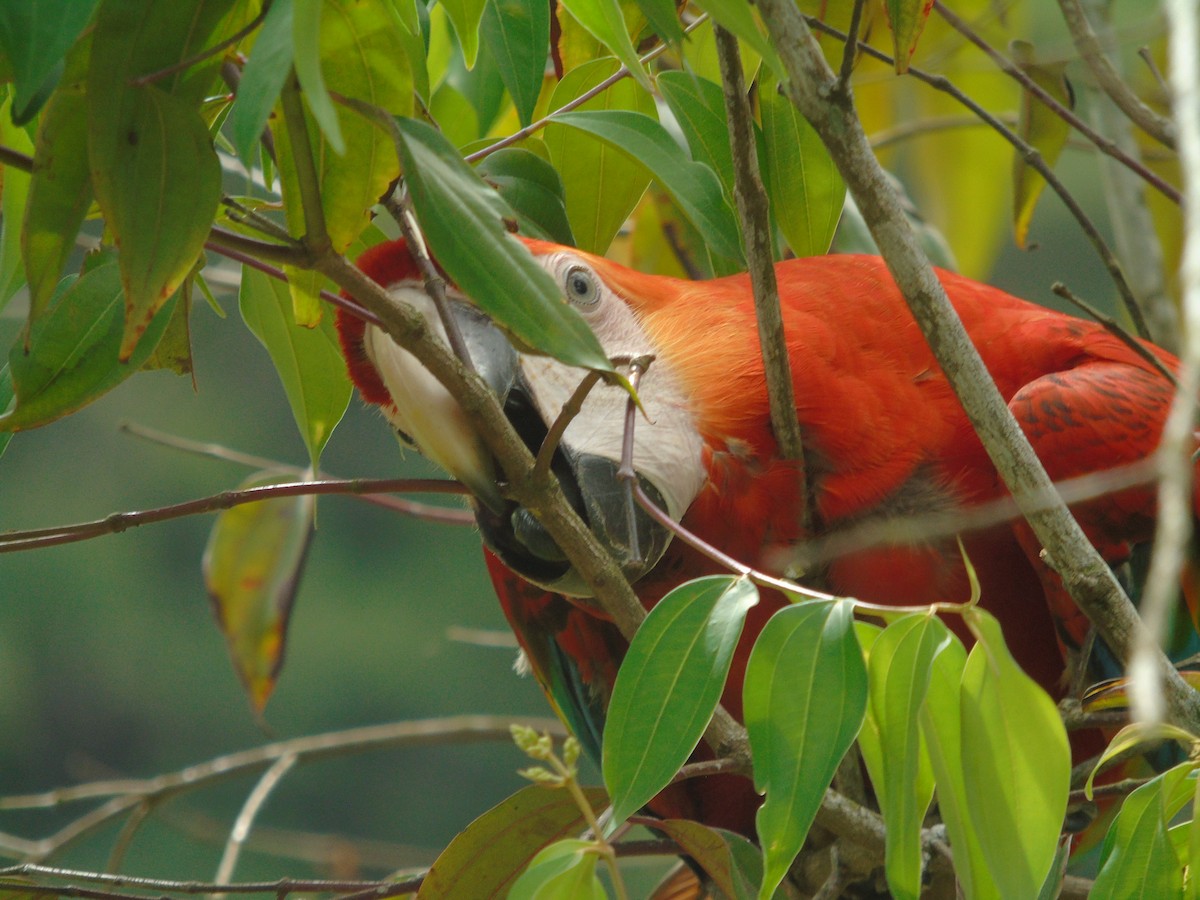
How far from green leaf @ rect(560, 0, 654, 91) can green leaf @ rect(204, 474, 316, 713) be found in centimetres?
66

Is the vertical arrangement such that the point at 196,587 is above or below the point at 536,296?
below

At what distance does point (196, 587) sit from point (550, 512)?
243 centimetres

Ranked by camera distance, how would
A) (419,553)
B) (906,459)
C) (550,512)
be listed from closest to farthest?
(550,512)
(906,459)
(419,553)

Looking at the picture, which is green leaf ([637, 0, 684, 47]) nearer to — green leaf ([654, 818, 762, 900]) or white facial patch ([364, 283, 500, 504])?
white facial patch ([364, 283, 500, 504])

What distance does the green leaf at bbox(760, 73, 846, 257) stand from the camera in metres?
0.63

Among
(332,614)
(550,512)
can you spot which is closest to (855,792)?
(550,512)

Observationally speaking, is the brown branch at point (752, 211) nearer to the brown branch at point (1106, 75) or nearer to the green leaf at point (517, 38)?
the green leaf at point (517, 38)

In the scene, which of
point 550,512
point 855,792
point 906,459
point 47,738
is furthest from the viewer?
point 47,738

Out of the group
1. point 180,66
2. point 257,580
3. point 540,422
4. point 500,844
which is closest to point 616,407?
point 540,422

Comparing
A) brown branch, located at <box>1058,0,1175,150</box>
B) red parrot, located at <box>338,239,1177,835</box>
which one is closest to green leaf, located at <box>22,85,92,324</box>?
red parrot, located at <box>338,239,1177,835</box>

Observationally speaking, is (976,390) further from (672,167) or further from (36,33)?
(36,33)

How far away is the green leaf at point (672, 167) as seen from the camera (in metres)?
0.54

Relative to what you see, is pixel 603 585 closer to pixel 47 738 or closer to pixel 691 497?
pixel 691 497

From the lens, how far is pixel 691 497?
70 centimetres
